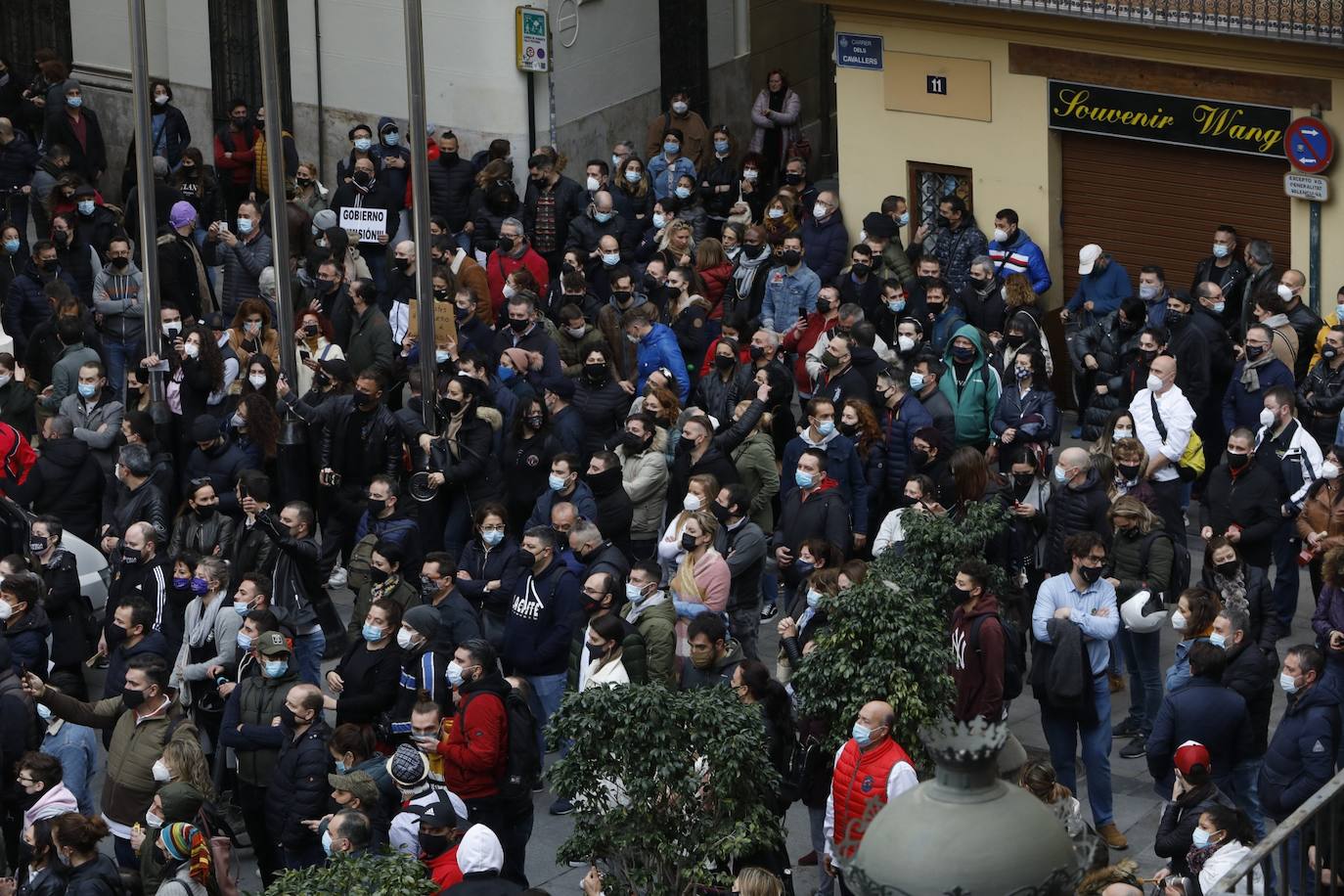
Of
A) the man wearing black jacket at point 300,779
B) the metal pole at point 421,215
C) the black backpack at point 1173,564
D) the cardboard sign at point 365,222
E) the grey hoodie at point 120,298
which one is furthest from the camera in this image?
the cardboard sign at point 365,222

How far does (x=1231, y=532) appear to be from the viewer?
13.2 m

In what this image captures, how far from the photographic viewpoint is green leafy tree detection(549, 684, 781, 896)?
966 cm

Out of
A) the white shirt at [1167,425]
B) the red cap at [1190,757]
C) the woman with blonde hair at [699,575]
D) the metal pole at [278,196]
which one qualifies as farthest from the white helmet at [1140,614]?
the metal pole at [278,196]

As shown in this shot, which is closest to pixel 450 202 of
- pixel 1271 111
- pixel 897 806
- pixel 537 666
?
pixel 1271 111

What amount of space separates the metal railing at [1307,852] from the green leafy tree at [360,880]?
10.4ft

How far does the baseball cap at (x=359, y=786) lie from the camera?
1038 cm

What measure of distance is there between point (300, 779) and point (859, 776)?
276 centimetres

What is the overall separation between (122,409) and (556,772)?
721 cm

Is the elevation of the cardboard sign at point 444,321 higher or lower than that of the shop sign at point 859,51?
lower

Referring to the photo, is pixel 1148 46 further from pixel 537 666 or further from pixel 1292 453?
pixel 537 666

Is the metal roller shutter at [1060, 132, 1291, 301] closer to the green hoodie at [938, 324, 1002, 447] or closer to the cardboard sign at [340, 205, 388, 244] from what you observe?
the green hoodie at [938, 324, 1002, 447]

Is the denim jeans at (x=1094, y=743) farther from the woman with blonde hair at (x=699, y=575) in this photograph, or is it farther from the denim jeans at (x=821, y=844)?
the woman with blonde hair at (x=699, y=575)

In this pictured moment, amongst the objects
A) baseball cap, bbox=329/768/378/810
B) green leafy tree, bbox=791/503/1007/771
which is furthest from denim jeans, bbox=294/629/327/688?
green leafy tree, bbox=791/503/1007/771

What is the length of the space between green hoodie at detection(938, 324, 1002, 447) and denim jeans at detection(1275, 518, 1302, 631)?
7.29ft
